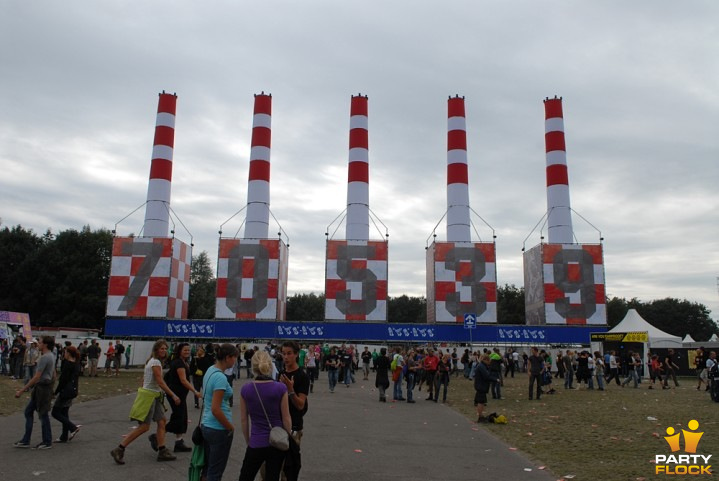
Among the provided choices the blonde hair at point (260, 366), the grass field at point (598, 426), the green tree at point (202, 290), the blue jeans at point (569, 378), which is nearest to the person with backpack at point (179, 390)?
the blonde hair at point (260, 366)

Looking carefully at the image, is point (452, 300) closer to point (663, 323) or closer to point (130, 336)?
point (130, 336)

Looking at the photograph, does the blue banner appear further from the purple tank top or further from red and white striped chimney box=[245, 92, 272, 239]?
the purple tank top

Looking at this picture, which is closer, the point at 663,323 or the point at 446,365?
the point at 446,365

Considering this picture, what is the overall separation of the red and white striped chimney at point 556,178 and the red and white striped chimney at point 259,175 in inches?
806

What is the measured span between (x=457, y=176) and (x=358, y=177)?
23.7 feet

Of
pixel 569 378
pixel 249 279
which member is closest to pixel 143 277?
pixel 249 279

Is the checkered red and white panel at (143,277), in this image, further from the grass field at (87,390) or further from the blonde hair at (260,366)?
the blonde hair at (260,366)

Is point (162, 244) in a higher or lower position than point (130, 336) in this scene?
higher

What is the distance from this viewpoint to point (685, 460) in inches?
314

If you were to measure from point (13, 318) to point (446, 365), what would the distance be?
28.0m

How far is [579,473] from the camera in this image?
7.30m

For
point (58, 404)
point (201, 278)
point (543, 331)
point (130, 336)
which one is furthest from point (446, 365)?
point (201, 278)

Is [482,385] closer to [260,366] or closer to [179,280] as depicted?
[260,366]

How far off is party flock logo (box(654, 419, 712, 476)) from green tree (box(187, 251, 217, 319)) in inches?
2420
